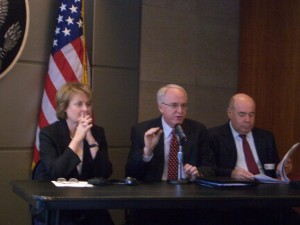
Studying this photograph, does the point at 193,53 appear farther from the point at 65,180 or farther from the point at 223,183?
the point at 65,180

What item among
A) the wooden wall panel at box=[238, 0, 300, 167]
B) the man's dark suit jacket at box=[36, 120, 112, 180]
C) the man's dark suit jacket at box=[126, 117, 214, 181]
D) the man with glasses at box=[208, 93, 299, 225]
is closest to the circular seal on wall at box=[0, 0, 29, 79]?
the man's dark suit jacket at box=[36, 120, 112, 180]

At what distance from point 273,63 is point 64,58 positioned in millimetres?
1895

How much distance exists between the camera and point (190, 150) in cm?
348

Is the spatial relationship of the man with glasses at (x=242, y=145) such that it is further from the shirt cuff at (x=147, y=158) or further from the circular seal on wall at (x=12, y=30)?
the circular seal on wall at (x=12, y=30)

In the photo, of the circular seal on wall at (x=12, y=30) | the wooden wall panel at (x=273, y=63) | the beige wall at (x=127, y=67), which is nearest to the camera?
the circular seal on wall at (x=12, y=30)

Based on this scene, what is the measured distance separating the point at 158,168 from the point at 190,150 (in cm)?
27

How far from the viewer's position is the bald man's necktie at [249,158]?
3760mm

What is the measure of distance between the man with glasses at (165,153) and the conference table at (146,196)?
268mm

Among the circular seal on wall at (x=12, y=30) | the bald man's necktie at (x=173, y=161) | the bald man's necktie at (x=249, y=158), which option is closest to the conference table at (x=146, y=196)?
the bald man's necktie at (x=173, y=161)

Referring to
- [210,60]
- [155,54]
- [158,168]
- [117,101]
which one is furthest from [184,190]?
[210,60]

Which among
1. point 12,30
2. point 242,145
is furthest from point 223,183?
point 12,30

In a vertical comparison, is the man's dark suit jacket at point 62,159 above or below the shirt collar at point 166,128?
below

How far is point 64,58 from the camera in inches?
147

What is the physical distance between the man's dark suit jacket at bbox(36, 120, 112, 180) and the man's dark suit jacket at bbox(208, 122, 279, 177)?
96 centimetres
